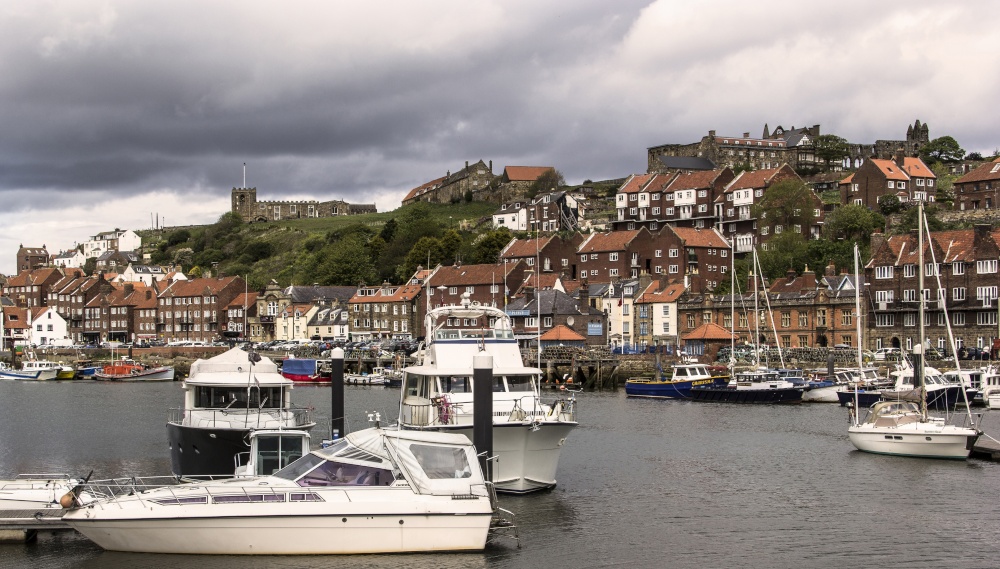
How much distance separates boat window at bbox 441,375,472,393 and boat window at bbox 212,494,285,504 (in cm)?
1151

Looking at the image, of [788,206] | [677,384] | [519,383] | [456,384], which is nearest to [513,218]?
[788,206]

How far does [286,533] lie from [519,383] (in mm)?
13320

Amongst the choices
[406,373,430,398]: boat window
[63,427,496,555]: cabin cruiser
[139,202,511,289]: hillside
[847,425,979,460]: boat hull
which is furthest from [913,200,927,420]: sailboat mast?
[139,202,511,289]: hillside

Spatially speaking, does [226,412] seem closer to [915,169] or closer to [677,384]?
[677,384]

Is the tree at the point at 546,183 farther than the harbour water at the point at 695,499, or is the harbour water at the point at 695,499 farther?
the tree at the point at 546,183

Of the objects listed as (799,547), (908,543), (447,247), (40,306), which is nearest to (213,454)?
(799,547)

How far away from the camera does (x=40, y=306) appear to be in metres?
181

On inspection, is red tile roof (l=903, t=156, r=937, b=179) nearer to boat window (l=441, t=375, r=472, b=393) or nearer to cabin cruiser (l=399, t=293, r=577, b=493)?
cabin cruiser (l=399, t=293, r=577, b=493)

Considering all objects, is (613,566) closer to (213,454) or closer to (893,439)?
(213,454)

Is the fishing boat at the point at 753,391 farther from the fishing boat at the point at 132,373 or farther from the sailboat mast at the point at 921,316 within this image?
the fishing boat at the point at 132,373

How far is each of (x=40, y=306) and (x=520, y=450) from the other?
538ft

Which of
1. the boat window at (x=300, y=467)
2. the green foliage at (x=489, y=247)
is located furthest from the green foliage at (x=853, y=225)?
the boat window at (x=300, y=467)

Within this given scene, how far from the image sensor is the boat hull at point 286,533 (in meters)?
26.5

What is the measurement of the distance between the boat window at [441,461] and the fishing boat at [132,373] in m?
93.1
